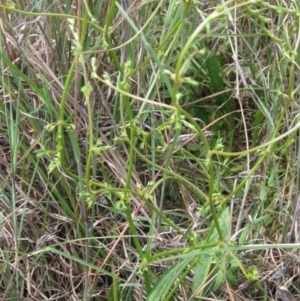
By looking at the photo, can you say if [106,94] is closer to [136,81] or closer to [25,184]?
→ [136,81]

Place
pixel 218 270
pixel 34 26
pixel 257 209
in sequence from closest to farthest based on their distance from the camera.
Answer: pixel 218 270
pixel 257 209
pixel 34 26

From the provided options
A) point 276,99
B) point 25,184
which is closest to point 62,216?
point 25,184

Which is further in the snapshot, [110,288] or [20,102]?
[20,102]

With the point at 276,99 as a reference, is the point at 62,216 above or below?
below

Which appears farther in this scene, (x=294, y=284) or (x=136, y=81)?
(x=136, y=81)

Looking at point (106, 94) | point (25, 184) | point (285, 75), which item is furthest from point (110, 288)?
point (285, 75)

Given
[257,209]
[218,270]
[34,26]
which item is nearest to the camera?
[218,270]

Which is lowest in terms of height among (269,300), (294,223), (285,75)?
(269,300)

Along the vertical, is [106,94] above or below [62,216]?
above

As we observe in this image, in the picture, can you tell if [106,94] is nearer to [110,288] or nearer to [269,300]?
[110,288]
